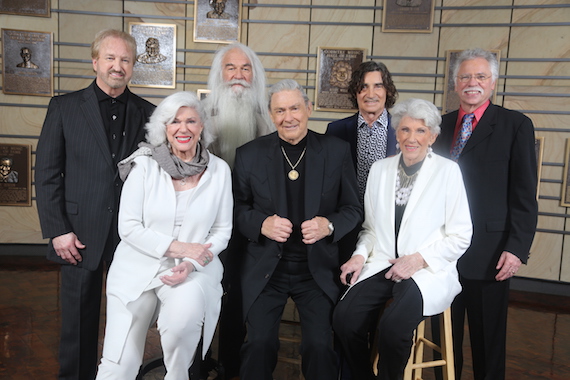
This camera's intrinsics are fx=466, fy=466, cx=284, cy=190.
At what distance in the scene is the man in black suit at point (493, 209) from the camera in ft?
8.82

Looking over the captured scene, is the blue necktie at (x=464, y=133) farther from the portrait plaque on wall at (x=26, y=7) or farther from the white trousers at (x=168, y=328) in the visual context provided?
the portrait plaque on wall at (x=26, y=7)

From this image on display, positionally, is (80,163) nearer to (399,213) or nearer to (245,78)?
(245,78)

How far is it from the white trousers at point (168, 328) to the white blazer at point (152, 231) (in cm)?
4

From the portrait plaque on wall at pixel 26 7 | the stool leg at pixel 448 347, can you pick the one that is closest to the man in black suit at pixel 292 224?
the stool leg at pixel 448 347

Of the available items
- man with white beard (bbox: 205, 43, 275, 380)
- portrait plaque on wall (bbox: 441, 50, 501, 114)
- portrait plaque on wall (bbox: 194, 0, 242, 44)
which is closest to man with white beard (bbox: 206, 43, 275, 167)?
man with white beard (bbox: 205, 43, 275, 380)

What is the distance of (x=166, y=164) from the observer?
100.0 inches

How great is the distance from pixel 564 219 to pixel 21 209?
22.4ft

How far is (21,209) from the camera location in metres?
6.18

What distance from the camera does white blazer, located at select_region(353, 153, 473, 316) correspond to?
2.48m

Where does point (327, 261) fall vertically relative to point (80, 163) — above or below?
below

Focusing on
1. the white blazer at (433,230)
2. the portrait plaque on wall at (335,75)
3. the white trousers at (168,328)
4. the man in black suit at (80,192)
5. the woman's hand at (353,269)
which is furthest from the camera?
the portrait plaque on wall at (335,75)

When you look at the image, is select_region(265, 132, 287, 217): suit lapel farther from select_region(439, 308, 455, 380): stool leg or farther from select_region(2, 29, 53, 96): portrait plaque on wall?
select_region(2, 29, 53, 96): portrait plaque on wall

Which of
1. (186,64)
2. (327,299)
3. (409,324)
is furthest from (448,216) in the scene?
(186,64)

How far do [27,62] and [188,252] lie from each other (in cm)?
486
